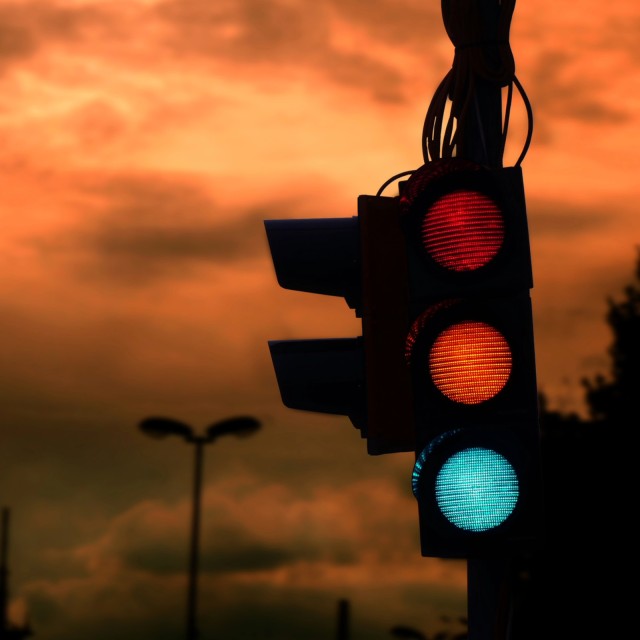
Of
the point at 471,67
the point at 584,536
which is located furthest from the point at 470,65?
the point at 584,536

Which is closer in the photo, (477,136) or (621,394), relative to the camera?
(477,136)

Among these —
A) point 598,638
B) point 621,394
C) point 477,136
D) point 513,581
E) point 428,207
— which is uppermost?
point 621,394

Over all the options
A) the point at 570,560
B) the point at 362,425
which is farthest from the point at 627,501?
the point at 362,425

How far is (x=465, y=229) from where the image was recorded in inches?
171

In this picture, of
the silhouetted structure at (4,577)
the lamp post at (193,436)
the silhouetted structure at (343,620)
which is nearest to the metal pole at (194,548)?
the lamp post at (193,436)

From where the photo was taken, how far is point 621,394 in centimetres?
3788

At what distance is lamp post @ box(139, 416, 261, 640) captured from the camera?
69.4 ft

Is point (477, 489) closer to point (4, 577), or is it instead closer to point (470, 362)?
point (470, 362)

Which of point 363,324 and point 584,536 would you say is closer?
point 363,324

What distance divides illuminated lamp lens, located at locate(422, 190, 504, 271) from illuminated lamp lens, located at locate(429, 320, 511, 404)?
210mm

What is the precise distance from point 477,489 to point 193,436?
18.2 meters

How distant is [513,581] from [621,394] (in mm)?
34099

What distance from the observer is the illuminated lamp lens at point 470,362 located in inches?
167

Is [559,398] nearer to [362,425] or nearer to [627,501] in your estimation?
[627,501]
